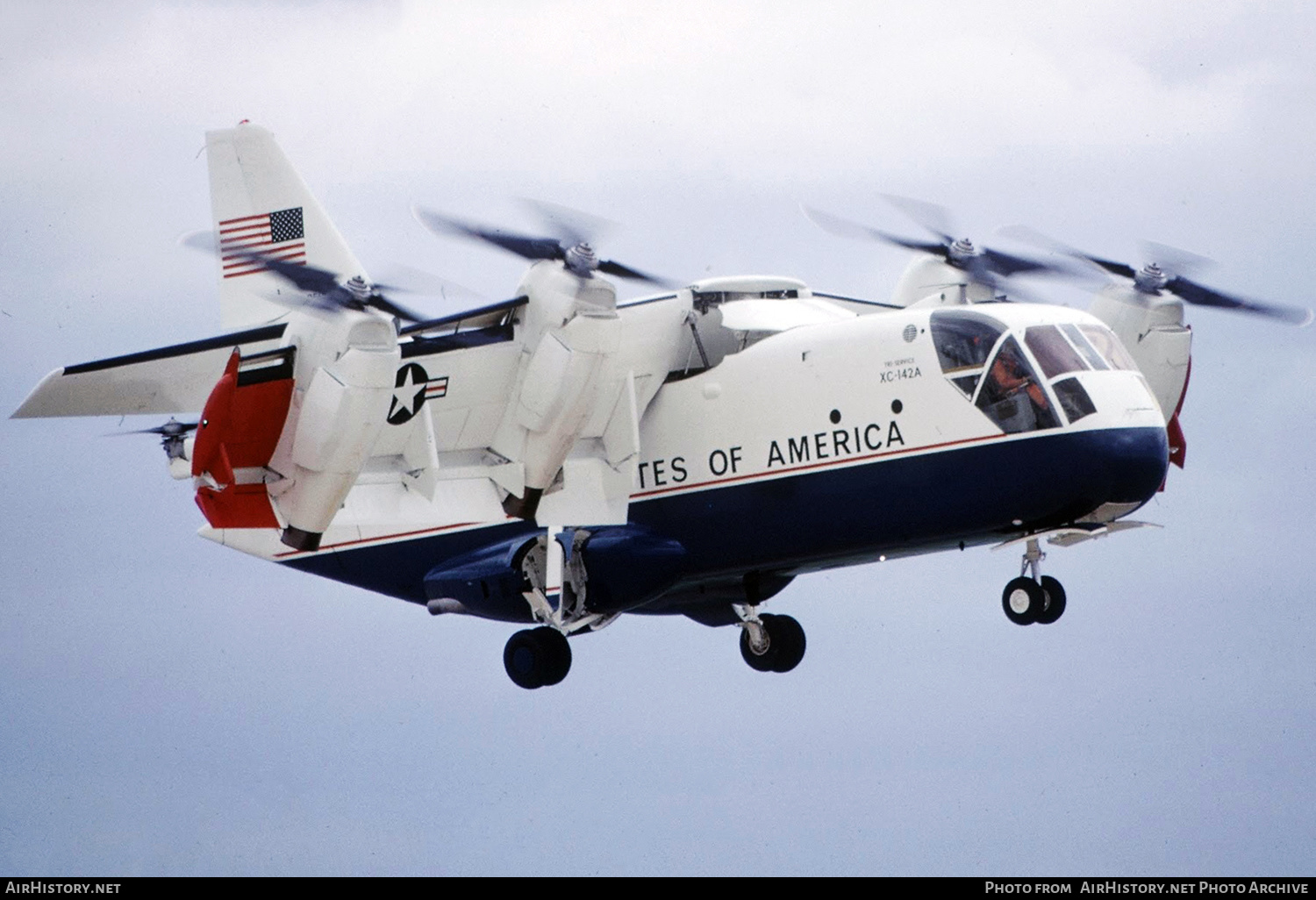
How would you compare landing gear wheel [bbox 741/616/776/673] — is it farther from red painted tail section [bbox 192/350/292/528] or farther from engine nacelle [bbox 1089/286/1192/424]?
red painted tail section [bbox 192/350/292/528]

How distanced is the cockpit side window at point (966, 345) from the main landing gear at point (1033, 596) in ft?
7.32

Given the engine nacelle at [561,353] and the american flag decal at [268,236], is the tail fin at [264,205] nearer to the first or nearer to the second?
the american flag decal at [268,236]

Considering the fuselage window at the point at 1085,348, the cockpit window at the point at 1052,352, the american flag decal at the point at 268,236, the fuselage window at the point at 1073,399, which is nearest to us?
the fuselage window at the point at 1073,399

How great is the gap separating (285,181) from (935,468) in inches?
360

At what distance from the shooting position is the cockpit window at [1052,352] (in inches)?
927

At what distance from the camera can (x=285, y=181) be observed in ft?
89.2

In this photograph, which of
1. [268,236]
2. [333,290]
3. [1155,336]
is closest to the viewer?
[333,290]

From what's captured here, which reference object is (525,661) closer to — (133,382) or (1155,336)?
(133,382)

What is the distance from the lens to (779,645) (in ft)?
92.8

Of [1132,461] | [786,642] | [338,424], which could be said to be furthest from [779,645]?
[338,424]

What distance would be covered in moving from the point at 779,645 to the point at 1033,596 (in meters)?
4.49

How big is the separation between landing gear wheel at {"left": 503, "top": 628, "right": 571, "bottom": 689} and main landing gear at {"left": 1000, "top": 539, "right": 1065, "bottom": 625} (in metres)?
5.24

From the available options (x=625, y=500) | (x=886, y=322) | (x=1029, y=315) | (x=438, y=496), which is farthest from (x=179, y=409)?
(x=1029, y=315)

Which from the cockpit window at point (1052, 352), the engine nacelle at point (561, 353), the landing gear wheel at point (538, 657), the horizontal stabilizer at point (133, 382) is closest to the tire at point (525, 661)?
the landing gear wheel at point (538, 657)
